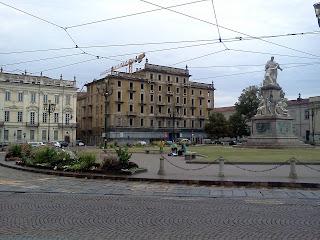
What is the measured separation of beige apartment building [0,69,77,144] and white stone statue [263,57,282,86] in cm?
5266

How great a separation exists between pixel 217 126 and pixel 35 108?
139 ft

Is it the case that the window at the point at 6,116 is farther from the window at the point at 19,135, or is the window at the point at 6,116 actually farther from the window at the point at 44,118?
the window at the point at 44,118

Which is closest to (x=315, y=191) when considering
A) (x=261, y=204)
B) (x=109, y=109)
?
(x=261, y=204)

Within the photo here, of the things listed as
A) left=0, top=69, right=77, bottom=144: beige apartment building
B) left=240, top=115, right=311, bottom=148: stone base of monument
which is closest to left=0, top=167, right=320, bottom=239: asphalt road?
left=240, top=115, right=311, bottom=148: stone base of monument

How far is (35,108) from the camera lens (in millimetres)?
98875

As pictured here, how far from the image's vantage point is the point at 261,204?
1228 centimetres

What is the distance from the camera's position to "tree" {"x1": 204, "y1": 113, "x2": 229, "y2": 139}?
106m

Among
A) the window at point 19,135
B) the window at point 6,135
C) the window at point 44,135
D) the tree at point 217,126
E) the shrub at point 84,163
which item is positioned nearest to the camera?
the shrub at point 84,163

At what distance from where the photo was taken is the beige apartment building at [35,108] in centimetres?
9425

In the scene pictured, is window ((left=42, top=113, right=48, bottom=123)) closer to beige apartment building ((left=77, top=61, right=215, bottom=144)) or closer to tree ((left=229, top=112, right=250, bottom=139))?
beige apartment building ((left=77, top=61, right=215, bottom=144))

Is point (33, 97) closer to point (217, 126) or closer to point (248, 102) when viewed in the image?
point (217, 126)

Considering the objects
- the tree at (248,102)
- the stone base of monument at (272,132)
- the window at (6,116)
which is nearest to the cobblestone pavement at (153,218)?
the stone base of monument at (272,132)

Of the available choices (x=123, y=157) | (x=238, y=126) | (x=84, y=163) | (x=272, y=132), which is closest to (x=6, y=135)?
(x=238, y=126)

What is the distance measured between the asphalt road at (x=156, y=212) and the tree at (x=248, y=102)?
295ft
